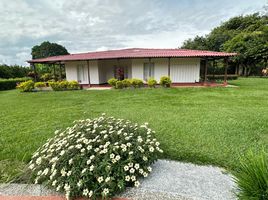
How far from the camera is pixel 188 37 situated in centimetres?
3547

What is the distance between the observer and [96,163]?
8.13ft

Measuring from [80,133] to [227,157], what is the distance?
101 inches

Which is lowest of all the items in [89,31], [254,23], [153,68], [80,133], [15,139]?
[15,139]

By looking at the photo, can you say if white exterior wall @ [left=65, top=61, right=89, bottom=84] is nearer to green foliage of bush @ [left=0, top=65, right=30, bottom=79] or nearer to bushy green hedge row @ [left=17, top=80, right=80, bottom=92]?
bushy green hedge row @ [left=17, top=80, right=80, bottom=92]

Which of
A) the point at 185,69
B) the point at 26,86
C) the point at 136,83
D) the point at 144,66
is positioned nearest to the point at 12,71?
the point at 26,86

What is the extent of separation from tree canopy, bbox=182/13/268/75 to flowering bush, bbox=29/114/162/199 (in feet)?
89.8

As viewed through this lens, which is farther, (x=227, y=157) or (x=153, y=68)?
(x=153, y=68)

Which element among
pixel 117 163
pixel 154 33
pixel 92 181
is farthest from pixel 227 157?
pixel 154 33

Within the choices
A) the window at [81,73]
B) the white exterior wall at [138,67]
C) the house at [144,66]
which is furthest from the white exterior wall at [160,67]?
the window at [81,73]

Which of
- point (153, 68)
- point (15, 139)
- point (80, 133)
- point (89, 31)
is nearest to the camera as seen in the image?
point (80, 133)

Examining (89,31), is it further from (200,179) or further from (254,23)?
(254,23)

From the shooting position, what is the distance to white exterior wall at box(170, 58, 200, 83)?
16.0 m

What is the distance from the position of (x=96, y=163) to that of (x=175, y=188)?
1.08 metres

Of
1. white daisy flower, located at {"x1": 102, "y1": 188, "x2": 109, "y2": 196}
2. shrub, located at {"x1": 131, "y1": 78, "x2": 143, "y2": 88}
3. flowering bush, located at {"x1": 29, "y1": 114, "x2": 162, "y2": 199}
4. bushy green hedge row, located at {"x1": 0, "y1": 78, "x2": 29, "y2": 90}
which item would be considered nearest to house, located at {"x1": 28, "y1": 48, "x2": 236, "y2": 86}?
shrub, located at {"x1": 131, "y1": 78, "x2": 143, "y2": 88}
